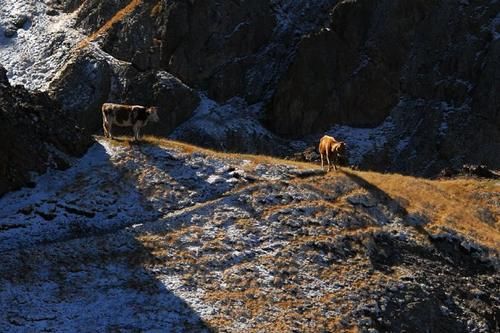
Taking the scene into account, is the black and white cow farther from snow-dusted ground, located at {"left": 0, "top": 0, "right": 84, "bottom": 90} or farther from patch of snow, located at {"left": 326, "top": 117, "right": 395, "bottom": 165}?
snow-dusted ground, located at {"left": 0, "top": 0, "right": 84, "bottom": 90}

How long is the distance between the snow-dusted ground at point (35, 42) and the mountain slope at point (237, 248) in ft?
127

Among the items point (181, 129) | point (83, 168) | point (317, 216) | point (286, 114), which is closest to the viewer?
point (317, 216)

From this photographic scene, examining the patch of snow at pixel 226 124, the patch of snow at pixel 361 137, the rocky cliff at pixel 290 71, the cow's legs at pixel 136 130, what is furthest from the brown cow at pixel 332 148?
the rocky cliff at pixel 290 71

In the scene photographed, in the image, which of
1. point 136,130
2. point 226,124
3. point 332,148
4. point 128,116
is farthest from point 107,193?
point 226,124

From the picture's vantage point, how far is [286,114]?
2783 inches

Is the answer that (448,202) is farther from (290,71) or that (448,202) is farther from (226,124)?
(290,71)

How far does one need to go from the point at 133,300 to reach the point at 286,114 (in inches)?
1874

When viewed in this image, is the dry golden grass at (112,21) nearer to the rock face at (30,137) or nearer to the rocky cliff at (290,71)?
the rocky cliff at (290,71)

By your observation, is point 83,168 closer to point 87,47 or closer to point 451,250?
point 451,250

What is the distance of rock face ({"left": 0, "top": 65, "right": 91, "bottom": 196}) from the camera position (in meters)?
30.0

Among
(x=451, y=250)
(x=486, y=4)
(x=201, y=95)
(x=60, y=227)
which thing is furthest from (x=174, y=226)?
(x=486, y=4)

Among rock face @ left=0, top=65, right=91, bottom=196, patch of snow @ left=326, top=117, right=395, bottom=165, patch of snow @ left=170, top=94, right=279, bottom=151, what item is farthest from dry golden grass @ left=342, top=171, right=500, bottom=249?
patch of snow @ left=170, top=94, right=279, bottom=151

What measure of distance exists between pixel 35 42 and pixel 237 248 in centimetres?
5150

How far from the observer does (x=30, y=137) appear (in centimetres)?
3188
